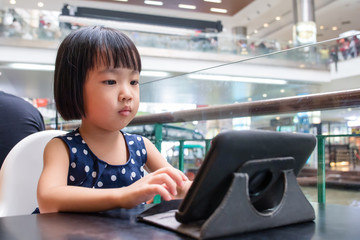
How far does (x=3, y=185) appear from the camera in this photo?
89cm

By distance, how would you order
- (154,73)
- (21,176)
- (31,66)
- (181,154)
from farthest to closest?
1. (154,73)
2. (31,66)
3. (181,154)
4. (21,176)

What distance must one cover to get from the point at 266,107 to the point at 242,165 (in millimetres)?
1157

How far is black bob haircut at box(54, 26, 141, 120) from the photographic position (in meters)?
0.77

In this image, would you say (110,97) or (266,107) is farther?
(266,107)

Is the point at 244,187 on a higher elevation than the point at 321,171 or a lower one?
higher

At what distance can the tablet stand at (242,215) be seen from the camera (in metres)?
0.40

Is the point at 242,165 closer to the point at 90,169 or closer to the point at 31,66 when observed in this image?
the point at 90,169

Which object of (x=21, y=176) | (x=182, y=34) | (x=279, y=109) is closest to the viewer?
(x=21, y=176)

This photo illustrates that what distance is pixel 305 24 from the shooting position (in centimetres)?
1288

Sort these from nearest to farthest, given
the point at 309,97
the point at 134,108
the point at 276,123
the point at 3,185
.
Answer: the point at 134,108, the point at 3,185, the point at 309,97, the point at 276,123

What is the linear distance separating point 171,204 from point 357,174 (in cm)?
159

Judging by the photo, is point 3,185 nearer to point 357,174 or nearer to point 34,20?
point 357,174

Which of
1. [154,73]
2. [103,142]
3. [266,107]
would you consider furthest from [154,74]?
[103,142]

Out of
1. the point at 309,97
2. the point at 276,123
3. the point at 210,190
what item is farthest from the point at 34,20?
the point at 210,190
